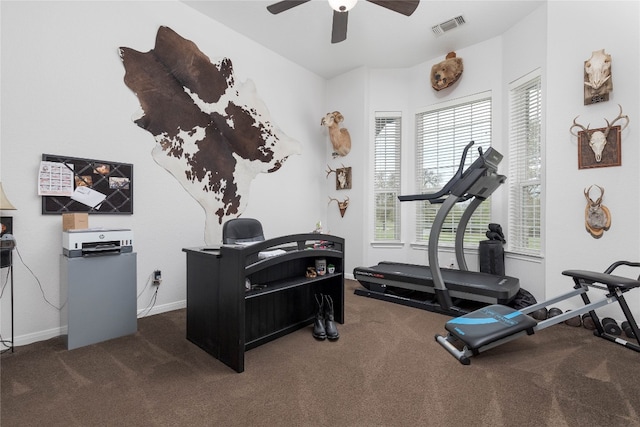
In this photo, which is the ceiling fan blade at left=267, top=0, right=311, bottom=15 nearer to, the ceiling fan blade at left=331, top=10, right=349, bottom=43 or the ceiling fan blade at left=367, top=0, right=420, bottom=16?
the ceiling fan blade at left=331, top=10, right=349, bottom=43

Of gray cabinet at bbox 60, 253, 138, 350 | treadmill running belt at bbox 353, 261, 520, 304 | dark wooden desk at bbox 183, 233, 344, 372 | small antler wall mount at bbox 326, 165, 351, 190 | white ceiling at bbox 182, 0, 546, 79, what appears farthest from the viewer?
small antler wall mount at bbox 326, 165, 351, 190

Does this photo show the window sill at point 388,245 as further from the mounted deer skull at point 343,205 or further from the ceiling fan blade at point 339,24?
the ceiling fan blade at point 339,24

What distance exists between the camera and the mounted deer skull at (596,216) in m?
2.74

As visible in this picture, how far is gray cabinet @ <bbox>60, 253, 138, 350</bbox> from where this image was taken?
2.34 metres

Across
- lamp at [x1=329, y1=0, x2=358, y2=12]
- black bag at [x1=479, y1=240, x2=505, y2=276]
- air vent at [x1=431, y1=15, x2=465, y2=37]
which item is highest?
air vent at [x1=431, y1=15, x2=465, y2=37]

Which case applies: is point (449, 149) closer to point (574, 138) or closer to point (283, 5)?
point (574, 138)

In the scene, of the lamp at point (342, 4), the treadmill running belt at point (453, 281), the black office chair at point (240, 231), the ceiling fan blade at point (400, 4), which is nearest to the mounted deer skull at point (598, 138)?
the treadmill running belt at point (453, 281)

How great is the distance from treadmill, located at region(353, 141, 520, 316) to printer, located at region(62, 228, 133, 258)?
106 inches

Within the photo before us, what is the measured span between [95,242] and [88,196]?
0.55 metres

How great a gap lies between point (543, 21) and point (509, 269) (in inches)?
112

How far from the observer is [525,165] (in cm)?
367

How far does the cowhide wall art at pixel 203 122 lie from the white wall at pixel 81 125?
11cm

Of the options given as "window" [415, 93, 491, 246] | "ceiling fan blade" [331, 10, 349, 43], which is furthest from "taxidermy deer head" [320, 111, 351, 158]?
"ceiling fan blade" [331, 10, 349, 43]

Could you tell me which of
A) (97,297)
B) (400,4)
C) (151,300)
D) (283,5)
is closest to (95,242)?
(97,297)
